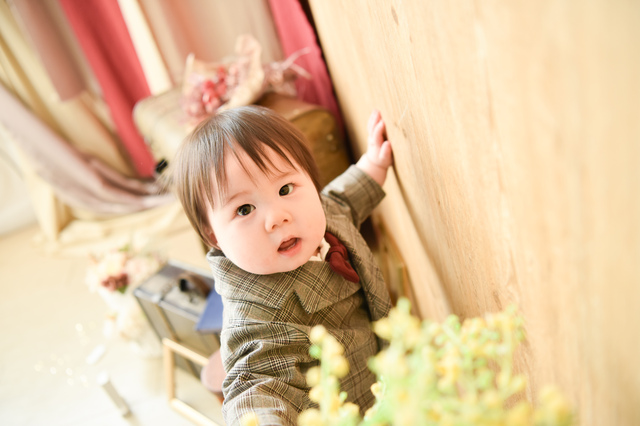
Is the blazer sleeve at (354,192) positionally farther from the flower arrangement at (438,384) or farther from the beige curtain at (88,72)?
the beige curtain at (88,72)

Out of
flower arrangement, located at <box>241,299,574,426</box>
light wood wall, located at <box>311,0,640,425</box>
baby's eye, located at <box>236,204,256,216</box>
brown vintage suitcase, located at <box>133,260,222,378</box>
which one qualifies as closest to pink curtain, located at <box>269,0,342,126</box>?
brown vintage suitcase, located at <box>133,260,222,378</box>

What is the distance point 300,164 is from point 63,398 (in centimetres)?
148

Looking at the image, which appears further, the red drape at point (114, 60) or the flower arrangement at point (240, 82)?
the red drape at point (114, 60)

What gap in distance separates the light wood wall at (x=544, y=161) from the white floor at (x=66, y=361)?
48.5 inches

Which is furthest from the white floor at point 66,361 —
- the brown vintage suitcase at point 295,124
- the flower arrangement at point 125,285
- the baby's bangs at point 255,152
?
the baby's bangs at point 255,152

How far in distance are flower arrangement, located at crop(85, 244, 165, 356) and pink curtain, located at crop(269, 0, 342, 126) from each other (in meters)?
0.82

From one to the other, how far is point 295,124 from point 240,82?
1.21 ft

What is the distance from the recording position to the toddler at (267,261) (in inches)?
28.8

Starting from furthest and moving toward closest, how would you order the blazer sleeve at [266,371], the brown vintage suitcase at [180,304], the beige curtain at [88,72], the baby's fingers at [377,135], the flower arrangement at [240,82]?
1. the beige curtain at [88,72]
2. the flower arrangement at [240,82]
3. the brown vintage suitcase at [180,304]
4. the baby's fingers at [377,135]
5. the blazer sleeve at [266,371]

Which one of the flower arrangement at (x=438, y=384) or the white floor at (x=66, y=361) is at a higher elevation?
the flower arrangement at (x=438, y=384)

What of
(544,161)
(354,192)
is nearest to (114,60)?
(354,192)

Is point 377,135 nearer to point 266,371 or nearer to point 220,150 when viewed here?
point 220,150

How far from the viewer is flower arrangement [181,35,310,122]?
1.62 metres

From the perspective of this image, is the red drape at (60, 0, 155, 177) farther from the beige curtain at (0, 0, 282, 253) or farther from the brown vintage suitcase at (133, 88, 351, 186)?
the brown vintage suitcase at (133, 88, 351, 186)
